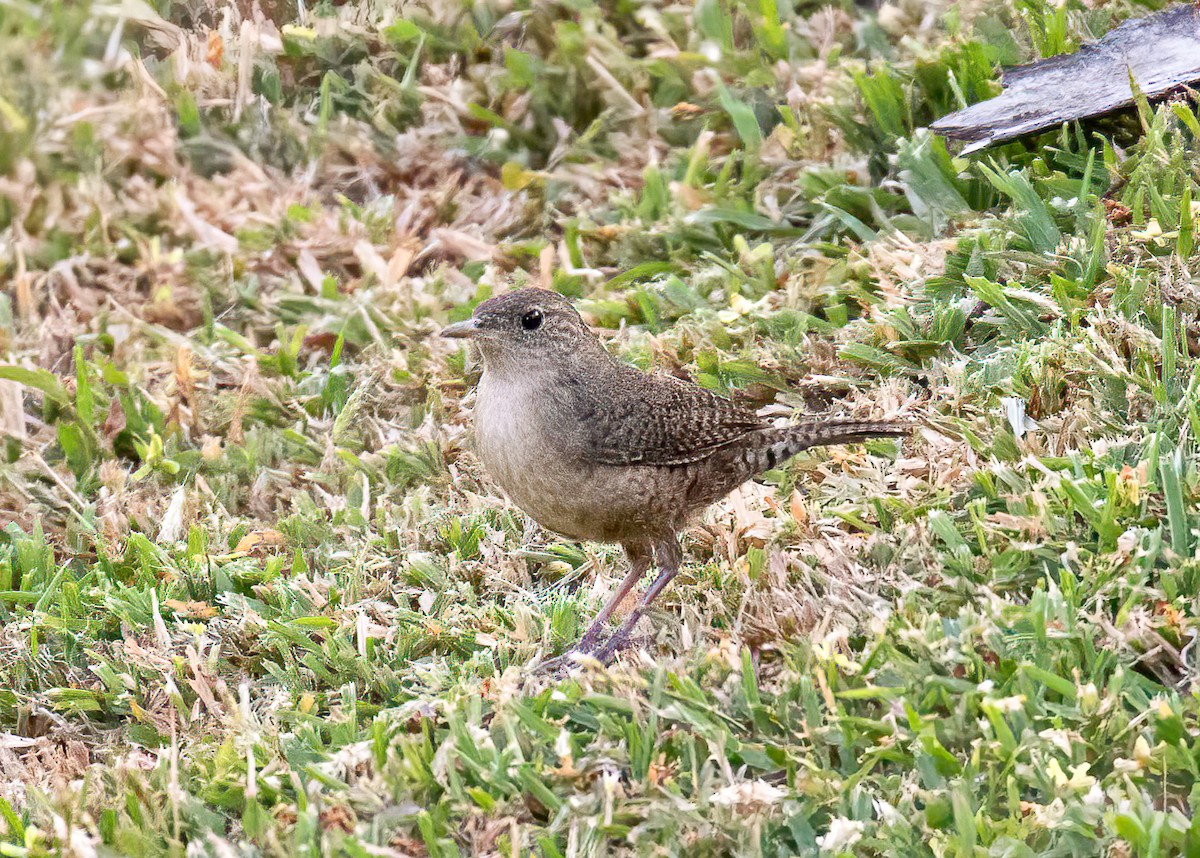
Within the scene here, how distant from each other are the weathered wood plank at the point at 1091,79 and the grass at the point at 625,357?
6.6 inches

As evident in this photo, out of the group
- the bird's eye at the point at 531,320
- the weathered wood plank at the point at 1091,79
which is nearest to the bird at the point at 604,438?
the bird's eye at the point at 531,320

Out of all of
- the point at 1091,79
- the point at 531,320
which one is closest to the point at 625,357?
the point at 531,320

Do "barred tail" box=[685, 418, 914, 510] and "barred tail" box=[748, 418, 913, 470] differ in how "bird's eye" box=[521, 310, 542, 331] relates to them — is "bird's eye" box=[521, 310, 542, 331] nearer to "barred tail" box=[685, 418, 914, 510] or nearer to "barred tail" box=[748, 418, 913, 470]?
"barred tail" box=[685, 418, 914, 510]

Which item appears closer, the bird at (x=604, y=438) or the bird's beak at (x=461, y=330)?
the bird at (x=604, y=438)

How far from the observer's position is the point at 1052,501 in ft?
16.2

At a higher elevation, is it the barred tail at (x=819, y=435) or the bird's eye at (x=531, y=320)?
the bird's eye at (x=531, y=320)

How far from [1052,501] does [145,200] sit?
6.02 m

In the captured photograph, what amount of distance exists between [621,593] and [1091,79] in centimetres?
332

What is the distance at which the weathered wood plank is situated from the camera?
6.69m

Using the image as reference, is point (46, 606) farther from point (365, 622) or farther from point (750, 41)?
point (750, 41)

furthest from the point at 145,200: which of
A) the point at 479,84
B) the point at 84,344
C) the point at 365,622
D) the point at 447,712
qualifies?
the point at 447,712

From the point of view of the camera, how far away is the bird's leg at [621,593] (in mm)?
5430

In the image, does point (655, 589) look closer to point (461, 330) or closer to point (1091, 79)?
point (461, 330)

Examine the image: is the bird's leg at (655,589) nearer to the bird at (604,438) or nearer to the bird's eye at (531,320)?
the bird at (604,438)
